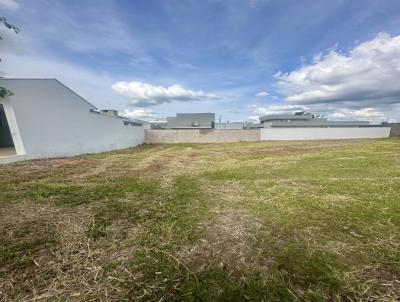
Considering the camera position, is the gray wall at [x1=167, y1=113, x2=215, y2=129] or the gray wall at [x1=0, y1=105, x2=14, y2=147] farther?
the gray wall at [x1=167, y1=113, x2=215, y2=129]

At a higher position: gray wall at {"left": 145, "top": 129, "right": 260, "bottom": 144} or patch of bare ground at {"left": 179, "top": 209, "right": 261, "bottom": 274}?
patch of bare ground at {"left": 179, "top": 209, "right": 261, "bottom": 274}

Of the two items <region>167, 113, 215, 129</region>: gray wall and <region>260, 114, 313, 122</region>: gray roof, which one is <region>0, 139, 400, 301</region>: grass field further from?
<region>260, 114, 313, 122</region>: gray roof

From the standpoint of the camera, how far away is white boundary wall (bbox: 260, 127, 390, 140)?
2234 cm

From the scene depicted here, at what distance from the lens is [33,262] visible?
86.8 inches

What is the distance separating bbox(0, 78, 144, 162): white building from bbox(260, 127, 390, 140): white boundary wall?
16.6 meters

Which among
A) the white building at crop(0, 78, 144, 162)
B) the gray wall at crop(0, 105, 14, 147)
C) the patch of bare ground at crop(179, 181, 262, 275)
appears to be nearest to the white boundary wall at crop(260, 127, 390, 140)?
the white building at crop(0, 78, 144, 162)

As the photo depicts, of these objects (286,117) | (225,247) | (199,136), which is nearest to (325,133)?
(199,136)

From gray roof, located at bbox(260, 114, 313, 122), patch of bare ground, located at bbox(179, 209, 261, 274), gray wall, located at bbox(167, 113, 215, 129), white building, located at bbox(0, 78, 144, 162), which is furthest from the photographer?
gray roof, located at bbox(260, 114, 313, 122)

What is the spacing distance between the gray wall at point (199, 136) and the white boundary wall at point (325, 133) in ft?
6.10

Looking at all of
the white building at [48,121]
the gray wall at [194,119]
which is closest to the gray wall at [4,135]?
the white building at [48,121]

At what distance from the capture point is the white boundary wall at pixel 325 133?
22.3m

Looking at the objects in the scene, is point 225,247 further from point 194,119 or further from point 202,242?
point 194,119

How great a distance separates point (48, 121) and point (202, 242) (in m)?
10.5

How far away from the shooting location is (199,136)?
21.8 meters
